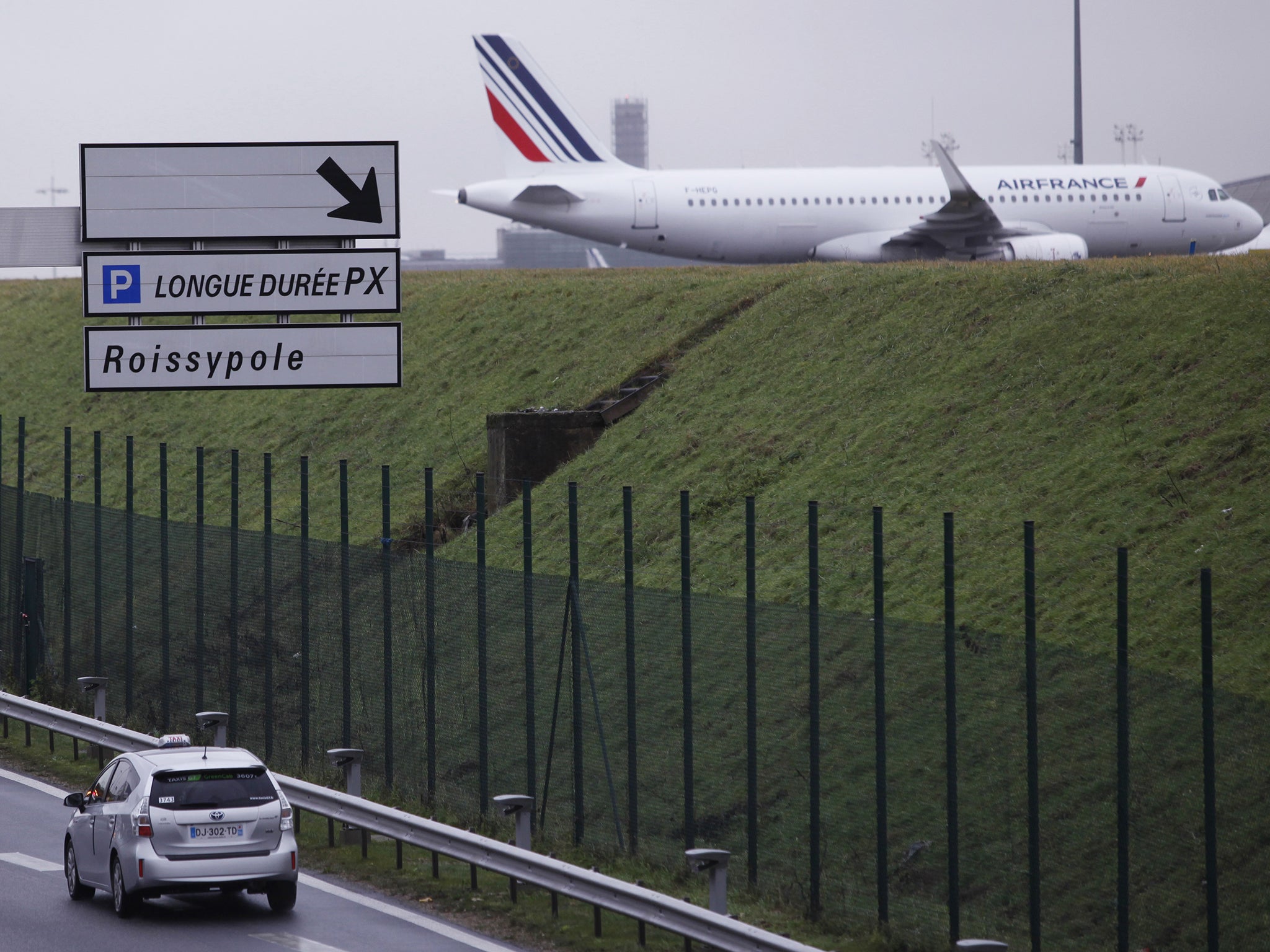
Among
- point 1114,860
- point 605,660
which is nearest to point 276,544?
point 605,660

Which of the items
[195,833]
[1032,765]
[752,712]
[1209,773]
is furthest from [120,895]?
[1209,773]

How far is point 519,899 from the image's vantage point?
12484 mm

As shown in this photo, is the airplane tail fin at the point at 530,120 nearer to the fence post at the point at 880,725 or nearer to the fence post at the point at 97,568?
the fence post at the point at 97,568

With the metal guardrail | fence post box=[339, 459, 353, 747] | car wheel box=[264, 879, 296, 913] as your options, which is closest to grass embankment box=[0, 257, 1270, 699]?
fence post box=[339, 459, 353, 747]

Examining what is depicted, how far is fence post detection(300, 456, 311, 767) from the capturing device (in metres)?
16.5

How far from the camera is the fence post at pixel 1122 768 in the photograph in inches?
392

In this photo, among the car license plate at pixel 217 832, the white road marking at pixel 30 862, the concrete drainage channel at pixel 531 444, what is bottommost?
the white road marking at pixel 30 862

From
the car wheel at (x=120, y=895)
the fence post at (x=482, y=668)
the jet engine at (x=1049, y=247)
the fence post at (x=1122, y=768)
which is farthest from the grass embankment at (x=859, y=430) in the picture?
the car wheel at (x=120, y=895)

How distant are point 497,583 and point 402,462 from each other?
1492 centimetres

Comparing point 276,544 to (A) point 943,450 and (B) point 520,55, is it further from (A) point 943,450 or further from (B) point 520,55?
(B) point 520,55

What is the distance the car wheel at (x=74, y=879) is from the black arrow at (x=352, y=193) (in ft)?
27.6

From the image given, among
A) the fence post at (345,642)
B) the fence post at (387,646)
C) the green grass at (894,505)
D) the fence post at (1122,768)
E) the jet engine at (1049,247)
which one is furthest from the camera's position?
the jet engine at (1049,247)

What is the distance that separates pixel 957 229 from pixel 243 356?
26.9 meters

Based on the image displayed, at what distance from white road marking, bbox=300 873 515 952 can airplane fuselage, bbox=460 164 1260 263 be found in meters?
32.7
